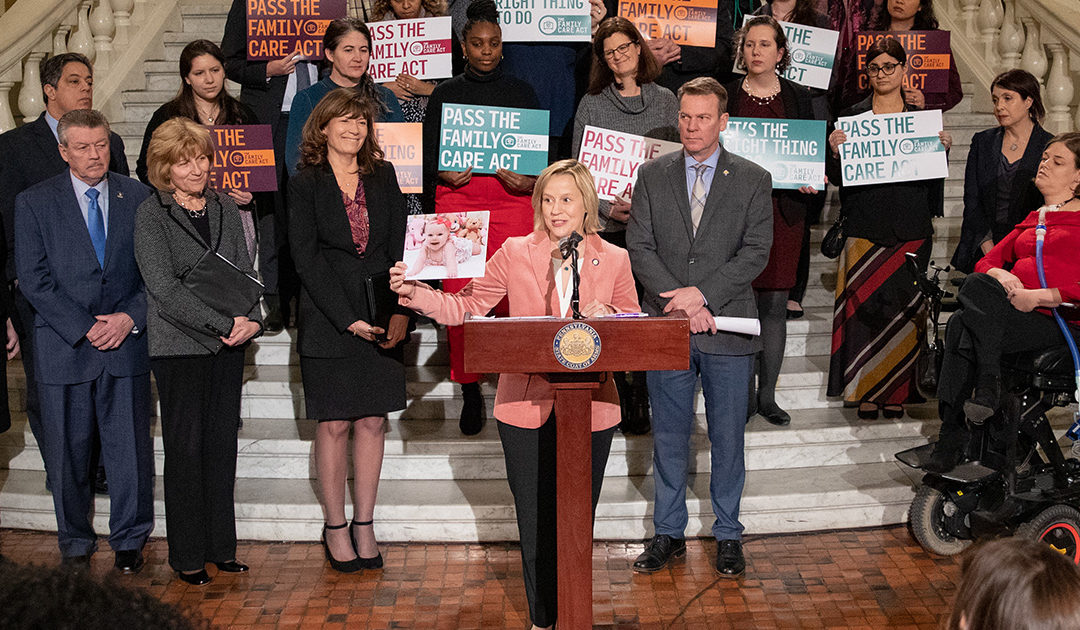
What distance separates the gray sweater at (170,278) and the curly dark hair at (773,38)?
3.11 meters

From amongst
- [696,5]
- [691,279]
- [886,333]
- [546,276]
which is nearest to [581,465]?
[546,276]

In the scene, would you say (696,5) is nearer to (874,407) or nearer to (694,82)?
(694,82)

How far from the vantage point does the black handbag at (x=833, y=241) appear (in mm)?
6527

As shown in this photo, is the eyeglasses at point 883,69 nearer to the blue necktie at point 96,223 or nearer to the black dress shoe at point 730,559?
the black dress shoe at point 730,559

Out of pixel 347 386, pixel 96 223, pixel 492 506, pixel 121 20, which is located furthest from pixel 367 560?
pixel 121 20

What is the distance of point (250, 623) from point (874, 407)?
3788 millimetres

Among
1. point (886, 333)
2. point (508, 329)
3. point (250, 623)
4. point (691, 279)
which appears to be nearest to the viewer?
point (508, 329)

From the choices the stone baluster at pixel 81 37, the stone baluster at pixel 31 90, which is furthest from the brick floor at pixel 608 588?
the stone baluster at pixel 81 37

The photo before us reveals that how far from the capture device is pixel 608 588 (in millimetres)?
5246

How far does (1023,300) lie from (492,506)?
8.93ft

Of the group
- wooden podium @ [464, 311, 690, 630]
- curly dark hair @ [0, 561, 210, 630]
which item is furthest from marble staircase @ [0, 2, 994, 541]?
curly dark hair @ [0, 561, 210, 630]

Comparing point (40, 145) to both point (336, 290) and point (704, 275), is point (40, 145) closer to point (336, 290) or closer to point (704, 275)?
point (336, 290)

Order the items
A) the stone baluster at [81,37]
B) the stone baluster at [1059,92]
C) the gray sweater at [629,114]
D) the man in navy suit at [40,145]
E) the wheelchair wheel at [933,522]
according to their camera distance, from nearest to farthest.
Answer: the wheelchair wheel at [933,522], the man in navy suit at [40,145], the gray sweater at [629,114], the stone baluster at [1059,92], the stone baluster at [81,37]

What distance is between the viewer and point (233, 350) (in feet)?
17.4
